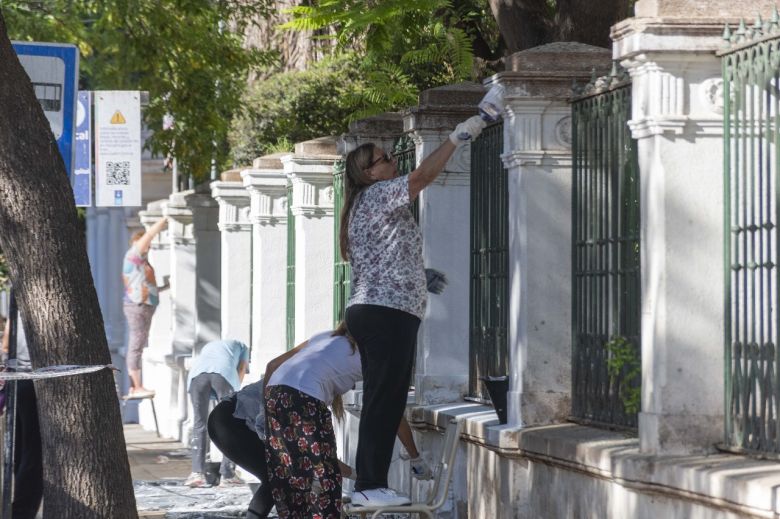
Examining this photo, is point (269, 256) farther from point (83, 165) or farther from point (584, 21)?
point (584, 21)

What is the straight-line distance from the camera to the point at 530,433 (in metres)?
8.12

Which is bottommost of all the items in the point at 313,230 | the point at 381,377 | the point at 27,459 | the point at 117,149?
the point at 27,459

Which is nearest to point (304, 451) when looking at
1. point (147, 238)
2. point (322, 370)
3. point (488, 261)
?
point (322, 370)

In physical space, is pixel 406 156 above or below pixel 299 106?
below

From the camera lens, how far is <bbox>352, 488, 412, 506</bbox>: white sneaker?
26.4 feet

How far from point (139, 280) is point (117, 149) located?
29.8 ft

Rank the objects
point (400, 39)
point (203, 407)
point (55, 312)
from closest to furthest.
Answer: point (55, 312) → point (203, 407) → point (400, 39)

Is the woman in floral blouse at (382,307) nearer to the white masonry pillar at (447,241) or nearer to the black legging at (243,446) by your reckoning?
the black legging at (243,446)

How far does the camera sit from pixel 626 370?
25.0ft

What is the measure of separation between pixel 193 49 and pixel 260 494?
1107cm

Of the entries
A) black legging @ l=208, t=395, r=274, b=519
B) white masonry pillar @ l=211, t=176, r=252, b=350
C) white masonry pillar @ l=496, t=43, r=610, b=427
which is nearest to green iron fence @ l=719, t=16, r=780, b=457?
white masonry pillar @ l=496, t=43, r=610, b=427

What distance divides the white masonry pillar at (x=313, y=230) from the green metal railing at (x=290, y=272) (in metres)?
0.63

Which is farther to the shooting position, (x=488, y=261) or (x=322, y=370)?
(x=488, y=261)

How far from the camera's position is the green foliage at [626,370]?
7.52 m
